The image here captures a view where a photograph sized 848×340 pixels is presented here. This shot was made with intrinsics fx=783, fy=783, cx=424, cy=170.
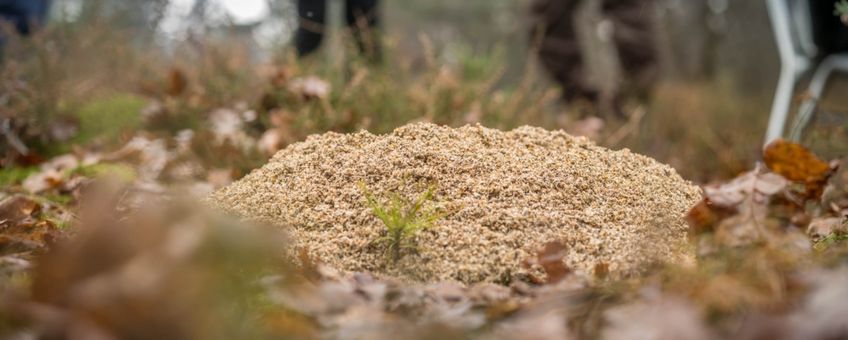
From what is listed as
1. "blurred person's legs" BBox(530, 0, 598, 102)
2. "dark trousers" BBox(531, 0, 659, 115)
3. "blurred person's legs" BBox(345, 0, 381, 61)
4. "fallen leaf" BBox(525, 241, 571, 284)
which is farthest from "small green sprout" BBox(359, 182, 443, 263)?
"blurred person's legs" BBox(530, 0, 598, 102)

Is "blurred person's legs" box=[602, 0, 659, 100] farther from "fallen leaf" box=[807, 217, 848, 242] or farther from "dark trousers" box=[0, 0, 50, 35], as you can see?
"dark trousers" box=[0, 0, 50, 35]

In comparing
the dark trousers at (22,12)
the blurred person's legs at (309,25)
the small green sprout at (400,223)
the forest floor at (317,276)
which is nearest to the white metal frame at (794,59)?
the forest floor at (317,276)

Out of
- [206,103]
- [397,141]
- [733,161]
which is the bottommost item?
[397,141]

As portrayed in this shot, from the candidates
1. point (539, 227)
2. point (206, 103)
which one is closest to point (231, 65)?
point (206, 103)

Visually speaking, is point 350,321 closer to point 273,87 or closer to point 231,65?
point 273,87

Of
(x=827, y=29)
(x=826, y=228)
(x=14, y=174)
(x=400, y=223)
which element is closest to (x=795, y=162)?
(x=826, y=228)

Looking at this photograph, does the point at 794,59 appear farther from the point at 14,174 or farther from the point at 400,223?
the point at 14,174
